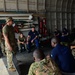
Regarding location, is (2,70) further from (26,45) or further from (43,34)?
(43,34)

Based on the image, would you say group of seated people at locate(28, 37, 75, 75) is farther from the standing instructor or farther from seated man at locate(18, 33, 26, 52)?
seated man at locate(18, 33, 26, 52)

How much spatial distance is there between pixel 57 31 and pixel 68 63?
26.0 ft

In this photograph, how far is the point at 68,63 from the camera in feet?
10.0

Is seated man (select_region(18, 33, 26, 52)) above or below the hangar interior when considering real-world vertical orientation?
below

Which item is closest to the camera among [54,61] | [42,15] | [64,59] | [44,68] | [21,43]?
[44,68]

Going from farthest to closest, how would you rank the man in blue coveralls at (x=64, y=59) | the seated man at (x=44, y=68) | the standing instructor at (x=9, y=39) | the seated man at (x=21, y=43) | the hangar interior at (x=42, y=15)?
1. the hangar interior at (x=42, y=15)
2. the seated man at (x=21, y=43)
3. the standing instructor at (x=9, y=39)
4. the man in blue coveralls at (x=64, y=59)
5. the seated man at (x=44, y=68)

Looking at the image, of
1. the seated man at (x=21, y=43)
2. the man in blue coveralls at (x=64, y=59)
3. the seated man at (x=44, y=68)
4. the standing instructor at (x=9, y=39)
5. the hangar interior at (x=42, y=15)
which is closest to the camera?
the seated man at (x=44, y=68)

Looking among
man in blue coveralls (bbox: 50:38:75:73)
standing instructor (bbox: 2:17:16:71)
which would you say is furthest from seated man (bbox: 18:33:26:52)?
man in blue coveralls (bbox: 50:38:75:73)

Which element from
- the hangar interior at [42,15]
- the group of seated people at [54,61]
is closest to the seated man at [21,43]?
the hangar interior at [42,15]

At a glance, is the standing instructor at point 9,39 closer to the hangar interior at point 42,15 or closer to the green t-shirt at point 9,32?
the green t-shirt at point 9,32

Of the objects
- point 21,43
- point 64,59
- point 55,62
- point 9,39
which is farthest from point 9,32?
point 21,43

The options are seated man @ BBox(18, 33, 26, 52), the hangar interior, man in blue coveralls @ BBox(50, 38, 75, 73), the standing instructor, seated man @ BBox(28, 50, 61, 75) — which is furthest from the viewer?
the hangar interior

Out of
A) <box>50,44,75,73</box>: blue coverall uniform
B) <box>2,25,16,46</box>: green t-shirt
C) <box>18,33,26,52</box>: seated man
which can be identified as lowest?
<box>18,33,26,52</box>: seated man

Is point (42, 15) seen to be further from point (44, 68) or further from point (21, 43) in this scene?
point (44, 68)
